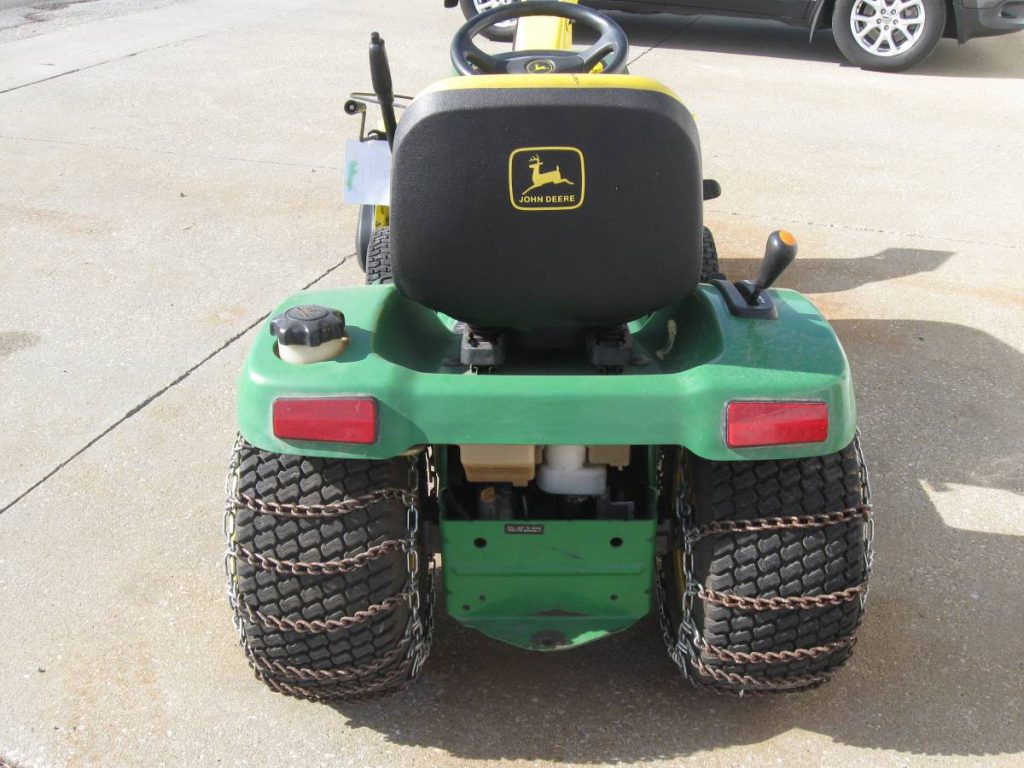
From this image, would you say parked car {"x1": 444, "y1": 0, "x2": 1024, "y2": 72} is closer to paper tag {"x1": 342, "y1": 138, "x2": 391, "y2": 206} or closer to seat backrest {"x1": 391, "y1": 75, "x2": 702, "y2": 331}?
paper tag {"x1": 342, "y1": 138, "x2": 391, "y2": 206}

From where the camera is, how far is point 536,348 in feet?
7.68

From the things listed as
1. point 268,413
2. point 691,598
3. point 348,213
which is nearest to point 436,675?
point 691,598

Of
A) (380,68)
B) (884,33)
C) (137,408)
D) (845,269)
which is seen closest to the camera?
(380,68)

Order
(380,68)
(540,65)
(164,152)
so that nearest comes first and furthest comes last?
(380,68) < (540,65) < (164,152)

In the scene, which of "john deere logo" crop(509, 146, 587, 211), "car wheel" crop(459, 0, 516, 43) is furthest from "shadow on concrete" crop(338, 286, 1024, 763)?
"car wheel" crop(459, 0, 516, 43)

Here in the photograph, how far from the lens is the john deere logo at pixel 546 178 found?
187 cm

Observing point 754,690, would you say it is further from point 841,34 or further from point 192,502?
point 841,34

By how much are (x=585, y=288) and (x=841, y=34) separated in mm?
6664

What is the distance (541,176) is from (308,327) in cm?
52

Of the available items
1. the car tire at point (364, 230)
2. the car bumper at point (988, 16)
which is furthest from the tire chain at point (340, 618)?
the car bumper at point (988, 16)

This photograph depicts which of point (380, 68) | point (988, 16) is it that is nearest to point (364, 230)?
point (380, 68)

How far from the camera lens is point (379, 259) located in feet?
11.4

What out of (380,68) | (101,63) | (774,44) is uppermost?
(380,68)

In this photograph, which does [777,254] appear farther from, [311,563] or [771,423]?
[311,563]
